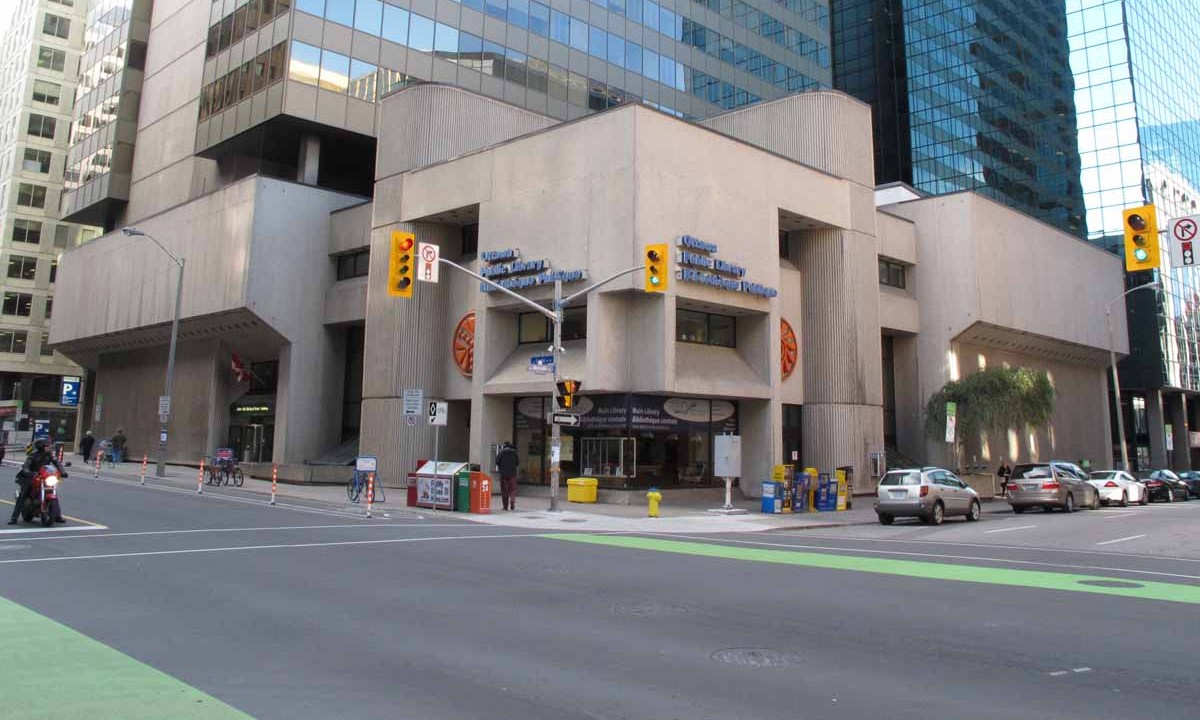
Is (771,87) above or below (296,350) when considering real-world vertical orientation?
above

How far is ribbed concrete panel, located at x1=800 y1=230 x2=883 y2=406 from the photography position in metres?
34.5

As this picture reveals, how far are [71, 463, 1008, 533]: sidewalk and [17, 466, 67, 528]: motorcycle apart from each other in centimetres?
817

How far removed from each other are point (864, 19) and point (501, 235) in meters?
73.7

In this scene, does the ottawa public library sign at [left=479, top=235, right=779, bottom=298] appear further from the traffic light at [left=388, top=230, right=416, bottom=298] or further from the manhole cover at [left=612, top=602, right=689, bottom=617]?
the manhole cover at [left=612, top=602, right=689, bottom=617]

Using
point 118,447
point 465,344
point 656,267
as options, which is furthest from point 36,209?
point 656,267

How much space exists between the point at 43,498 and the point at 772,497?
19358mm

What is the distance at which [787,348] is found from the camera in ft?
113

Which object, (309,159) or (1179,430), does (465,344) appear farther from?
(1179,430)

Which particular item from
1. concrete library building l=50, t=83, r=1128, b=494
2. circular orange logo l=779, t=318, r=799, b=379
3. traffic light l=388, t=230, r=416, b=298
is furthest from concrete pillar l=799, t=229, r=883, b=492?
traffic light l=388, t=230, r=416, b=298

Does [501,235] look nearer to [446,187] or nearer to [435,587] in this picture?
[446,187]

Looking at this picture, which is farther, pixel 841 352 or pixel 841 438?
pixel 841 352

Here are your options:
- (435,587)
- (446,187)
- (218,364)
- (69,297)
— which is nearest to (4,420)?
(69,297)

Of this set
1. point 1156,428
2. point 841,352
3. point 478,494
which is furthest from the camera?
point 1156,428

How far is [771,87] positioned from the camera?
203 ft
